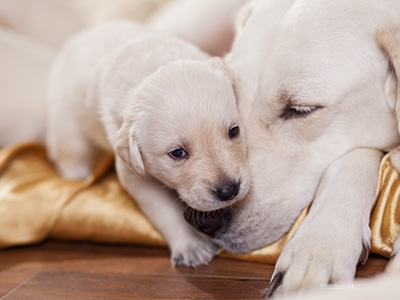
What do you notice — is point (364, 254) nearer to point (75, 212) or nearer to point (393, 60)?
point (393, 60)

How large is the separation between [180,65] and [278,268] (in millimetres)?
727

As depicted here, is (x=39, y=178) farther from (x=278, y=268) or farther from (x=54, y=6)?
(x=54, y=6)

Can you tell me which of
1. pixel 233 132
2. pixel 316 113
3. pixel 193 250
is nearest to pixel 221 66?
pixel 233 132

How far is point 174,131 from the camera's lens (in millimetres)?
1361

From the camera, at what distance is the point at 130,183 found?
5.45 ft

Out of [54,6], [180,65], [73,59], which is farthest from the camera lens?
[54,6]

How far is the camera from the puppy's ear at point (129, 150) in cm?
140

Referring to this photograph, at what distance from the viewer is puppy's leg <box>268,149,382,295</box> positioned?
104 centimetres

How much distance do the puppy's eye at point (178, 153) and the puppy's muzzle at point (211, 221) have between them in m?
0.19

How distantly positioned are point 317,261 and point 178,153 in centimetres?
55

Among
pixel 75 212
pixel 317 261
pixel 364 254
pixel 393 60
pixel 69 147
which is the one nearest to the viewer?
pixel 317 261

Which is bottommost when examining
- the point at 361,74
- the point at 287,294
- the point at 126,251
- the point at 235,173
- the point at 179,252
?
the point at 126,251

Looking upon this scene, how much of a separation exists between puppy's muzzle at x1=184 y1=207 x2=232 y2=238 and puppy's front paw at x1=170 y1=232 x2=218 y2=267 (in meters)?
0.10

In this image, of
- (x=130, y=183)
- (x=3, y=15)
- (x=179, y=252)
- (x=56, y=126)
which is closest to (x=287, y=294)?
(x=179, y=252)
